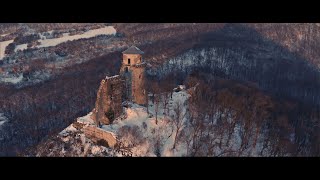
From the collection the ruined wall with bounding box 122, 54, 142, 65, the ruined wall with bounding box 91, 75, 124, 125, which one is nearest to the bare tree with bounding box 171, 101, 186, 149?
the ruined wall with bounding box 91, 75, 124, 125

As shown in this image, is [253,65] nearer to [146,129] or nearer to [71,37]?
[146,129]

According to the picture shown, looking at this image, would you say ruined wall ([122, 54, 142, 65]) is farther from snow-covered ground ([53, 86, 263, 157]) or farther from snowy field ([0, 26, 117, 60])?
snowy field ([0, 26, 117, 60])

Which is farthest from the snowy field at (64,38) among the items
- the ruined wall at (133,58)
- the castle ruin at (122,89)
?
the castle ruin at (122,89)

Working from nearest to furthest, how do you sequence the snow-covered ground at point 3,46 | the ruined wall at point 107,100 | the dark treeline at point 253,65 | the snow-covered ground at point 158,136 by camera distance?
the snow-covered ground at point 158,136
the ruined wall at point 107,100
the dark treeline at point 253,65
the snow-covered ground at point 3,46

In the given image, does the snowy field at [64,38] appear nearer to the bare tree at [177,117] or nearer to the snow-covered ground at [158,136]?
the snow-covered ground at [158,136]

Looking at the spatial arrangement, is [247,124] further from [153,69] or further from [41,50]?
[41,50]

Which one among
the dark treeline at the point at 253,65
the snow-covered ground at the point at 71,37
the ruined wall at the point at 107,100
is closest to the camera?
the ruined wall at the point at 107,100

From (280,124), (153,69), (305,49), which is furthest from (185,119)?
(305,49)
